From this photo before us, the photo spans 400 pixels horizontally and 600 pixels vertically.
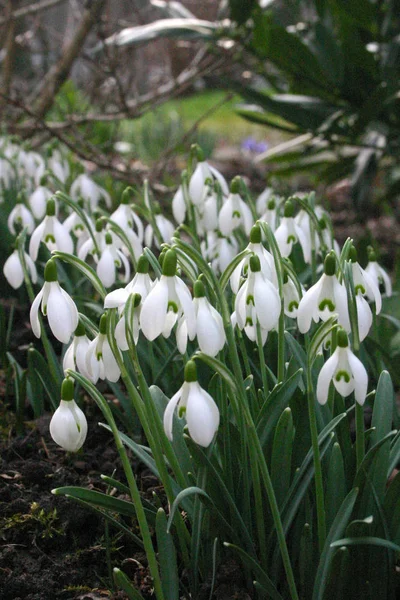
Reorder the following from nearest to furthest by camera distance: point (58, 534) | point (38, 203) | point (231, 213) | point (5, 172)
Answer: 1. point (58, 534)
2. point (231, 213)
3. point (38, 203)
4. point (5, 172)

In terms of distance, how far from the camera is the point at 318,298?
1296 millimetres

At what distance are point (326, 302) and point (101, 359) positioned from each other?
1.24 ft

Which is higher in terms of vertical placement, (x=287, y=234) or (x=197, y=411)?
(x=287, y=234)

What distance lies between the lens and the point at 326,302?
4.24 ft

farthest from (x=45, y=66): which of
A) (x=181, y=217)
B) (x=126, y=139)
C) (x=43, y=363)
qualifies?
(x=43, y=363)

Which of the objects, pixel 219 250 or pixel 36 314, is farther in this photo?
pixel 219 250

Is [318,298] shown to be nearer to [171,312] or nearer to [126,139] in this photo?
[171,312]

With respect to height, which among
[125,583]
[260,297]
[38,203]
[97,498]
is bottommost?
[125,583]

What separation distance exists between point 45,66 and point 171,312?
14.6 feet

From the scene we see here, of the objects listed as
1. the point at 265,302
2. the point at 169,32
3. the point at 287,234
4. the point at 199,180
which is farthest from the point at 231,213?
the point at 169,32

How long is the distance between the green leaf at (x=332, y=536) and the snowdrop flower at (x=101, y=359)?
43 centimetres

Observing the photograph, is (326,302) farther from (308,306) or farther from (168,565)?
(168,565)

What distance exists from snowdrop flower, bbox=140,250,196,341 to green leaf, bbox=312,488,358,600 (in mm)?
385

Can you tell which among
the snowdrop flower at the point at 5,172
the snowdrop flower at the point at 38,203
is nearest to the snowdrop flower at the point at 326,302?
the snowdrop flower at the point at 38,203
